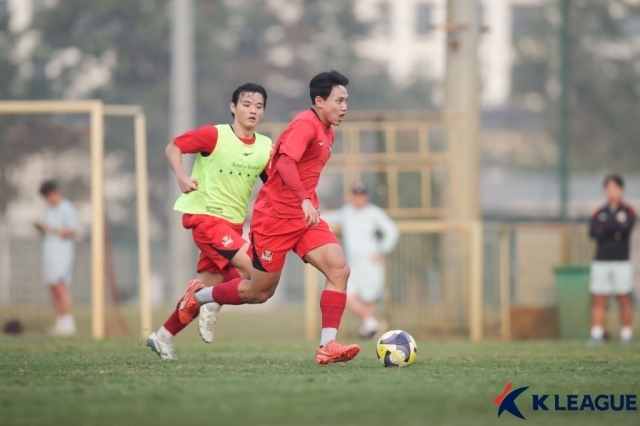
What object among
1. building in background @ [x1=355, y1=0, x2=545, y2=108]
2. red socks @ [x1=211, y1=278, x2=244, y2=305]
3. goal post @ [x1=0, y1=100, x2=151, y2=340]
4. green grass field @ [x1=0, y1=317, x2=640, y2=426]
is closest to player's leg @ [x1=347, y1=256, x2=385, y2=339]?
goal post @ [x1=0, y1=100, x2=151, y2=340]

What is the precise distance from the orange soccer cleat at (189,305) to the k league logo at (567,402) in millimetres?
3418

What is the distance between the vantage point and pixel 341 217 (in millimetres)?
17547

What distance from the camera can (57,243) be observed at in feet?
58.5

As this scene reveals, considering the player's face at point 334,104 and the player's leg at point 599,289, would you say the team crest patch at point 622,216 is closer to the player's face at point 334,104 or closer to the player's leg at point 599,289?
the player's leg at point 599,289

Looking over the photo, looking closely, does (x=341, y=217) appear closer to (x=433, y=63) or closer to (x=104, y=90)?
(x=104, y=90)

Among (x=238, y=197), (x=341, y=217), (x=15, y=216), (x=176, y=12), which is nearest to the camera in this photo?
(x=238, y=197)

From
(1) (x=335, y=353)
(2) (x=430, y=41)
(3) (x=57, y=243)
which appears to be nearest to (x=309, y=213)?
(1) (x=335, y=353)

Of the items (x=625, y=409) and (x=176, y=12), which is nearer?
(x=625, y=409)

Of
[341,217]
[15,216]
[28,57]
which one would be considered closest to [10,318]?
[15,216]

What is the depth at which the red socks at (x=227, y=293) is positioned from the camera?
9328mm

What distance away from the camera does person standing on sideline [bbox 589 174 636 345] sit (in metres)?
15.9

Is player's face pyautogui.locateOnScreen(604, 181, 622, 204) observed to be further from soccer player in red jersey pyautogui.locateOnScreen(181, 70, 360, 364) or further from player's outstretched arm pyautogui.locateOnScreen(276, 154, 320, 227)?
player's outstretched arm pyautogui.locateOnScreen(276, 154, 320, 227)

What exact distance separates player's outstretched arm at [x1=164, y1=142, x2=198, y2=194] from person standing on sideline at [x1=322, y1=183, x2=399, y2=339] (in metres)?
7.57

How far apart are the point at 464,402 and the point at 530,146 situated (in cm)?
4564
